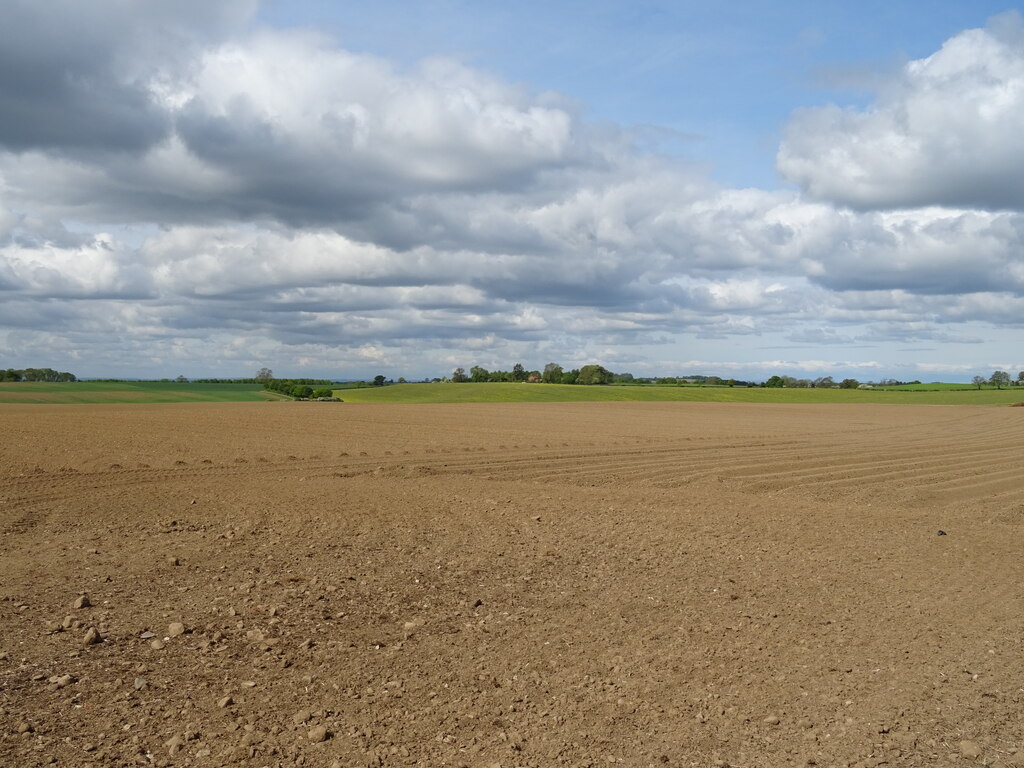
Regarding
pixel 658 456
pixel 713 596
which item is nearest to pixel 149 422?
pixel 658 456

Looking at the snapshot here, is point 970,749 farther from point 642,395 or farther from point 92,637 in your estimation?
point 642,395

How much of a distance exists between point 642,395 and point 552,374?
33329 mm

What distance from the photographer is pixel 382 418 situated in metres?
42.2

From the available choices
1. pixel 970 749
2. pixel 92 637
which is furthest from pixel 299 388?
pixel 970 749

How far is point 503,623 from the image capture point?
782 cm

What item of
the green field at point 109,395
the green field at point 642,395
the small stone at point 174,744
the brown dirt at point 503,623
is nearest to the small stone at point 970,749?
the brown dirt at point 503,623

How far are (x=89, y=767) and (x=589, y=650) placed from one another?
12.8ft

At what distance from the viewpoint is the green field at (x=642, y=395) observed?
7669 centimetres

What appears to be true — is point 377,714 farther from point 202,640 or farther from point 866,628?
point 866,628

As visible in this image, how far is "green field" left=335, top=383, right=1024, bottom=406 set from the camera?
7669 centimetres

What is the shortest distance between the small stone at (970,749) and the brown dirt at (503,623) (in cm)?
1

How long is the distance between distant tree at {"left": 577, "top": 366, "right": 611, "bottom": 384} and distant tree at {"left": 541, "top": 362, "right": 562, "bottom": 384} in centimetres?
305

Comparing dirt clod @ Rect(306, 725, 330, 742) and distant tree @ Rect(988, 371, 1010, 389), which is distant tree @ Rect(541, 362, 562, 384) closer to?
distant tree @ Rect(988, 371, 1010, 389)

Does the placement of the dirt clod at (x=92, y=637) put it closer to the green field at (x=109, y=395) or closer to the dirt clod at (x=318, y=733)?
the dirt clod at (x=318, y=733)
